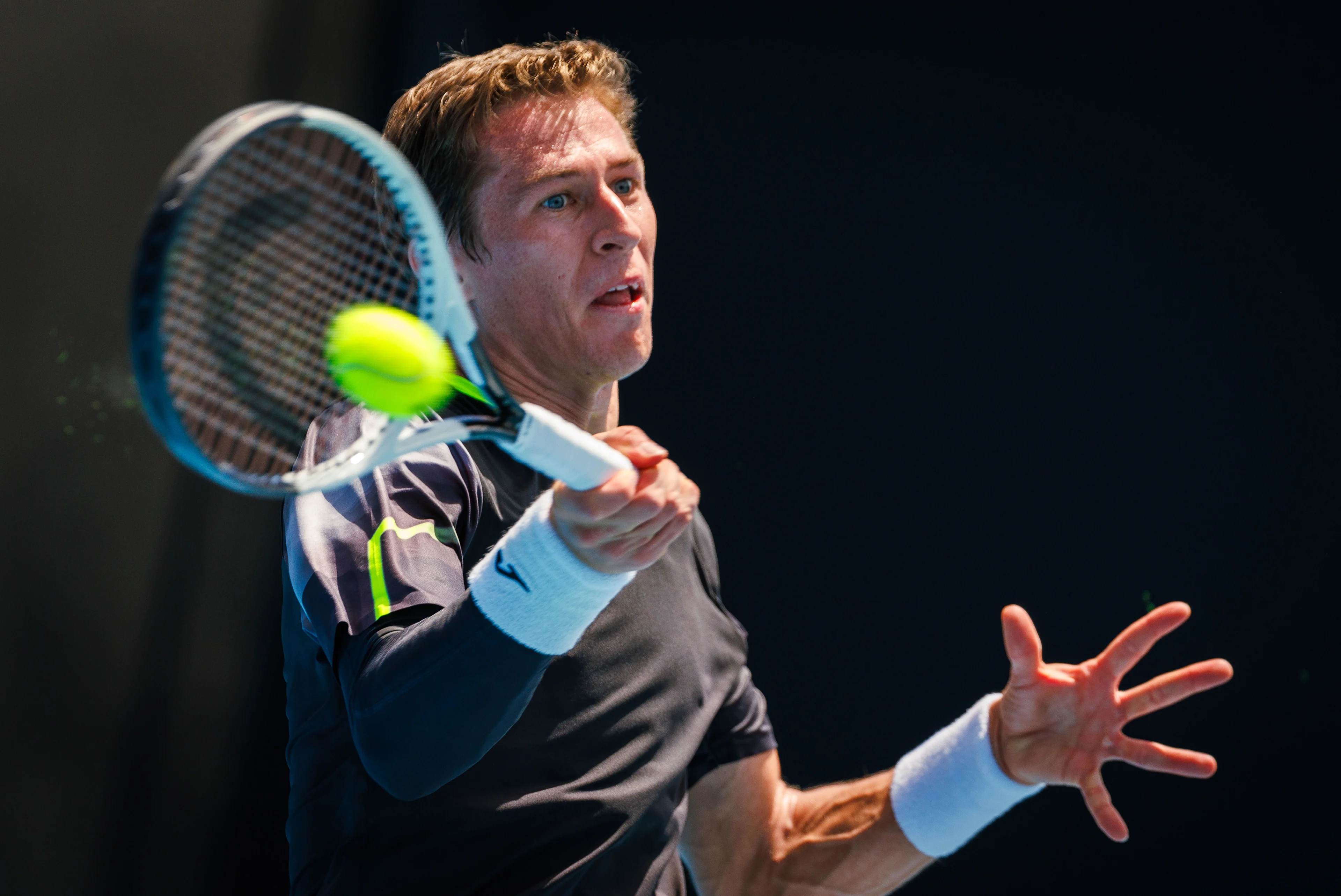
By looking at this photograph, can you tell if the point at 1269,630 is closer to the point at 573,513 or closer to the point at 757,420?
the point at 757,420

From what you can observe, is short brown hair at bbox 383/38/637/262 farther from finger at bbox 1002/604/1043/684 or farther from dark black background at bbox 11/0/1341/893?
finger at bbox 1002/604/1043/684

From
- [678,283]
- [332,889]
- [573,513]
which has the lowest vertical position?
[332,889]

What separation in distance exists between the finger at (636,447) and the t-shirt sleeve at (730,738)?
725 mm

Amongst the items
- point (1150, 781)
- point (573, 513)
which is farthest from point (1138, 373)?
point (573, 513)

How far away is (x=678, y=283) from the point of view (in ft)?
7.03

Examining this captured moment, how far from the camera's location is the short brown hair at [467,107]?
4.37 feet

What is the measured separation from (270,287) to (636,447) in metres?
0.36

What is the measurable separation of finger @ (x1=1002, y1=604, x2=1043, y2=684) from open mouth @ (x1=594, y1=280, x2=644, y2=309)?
595mm

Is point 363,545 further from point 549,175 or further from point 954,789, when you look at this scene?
point 954,789

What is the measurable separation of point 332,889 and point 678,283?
4.59 ft

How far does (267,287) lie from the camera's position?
0.90 metres

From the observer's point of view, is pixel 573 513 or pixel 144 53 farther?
pixel 144 53

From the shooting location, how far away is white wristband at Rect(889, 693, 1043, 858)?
1.34 metres

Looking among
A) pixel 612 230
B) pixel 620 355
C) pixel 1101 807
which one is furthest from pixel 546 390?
pixel 1101 807
